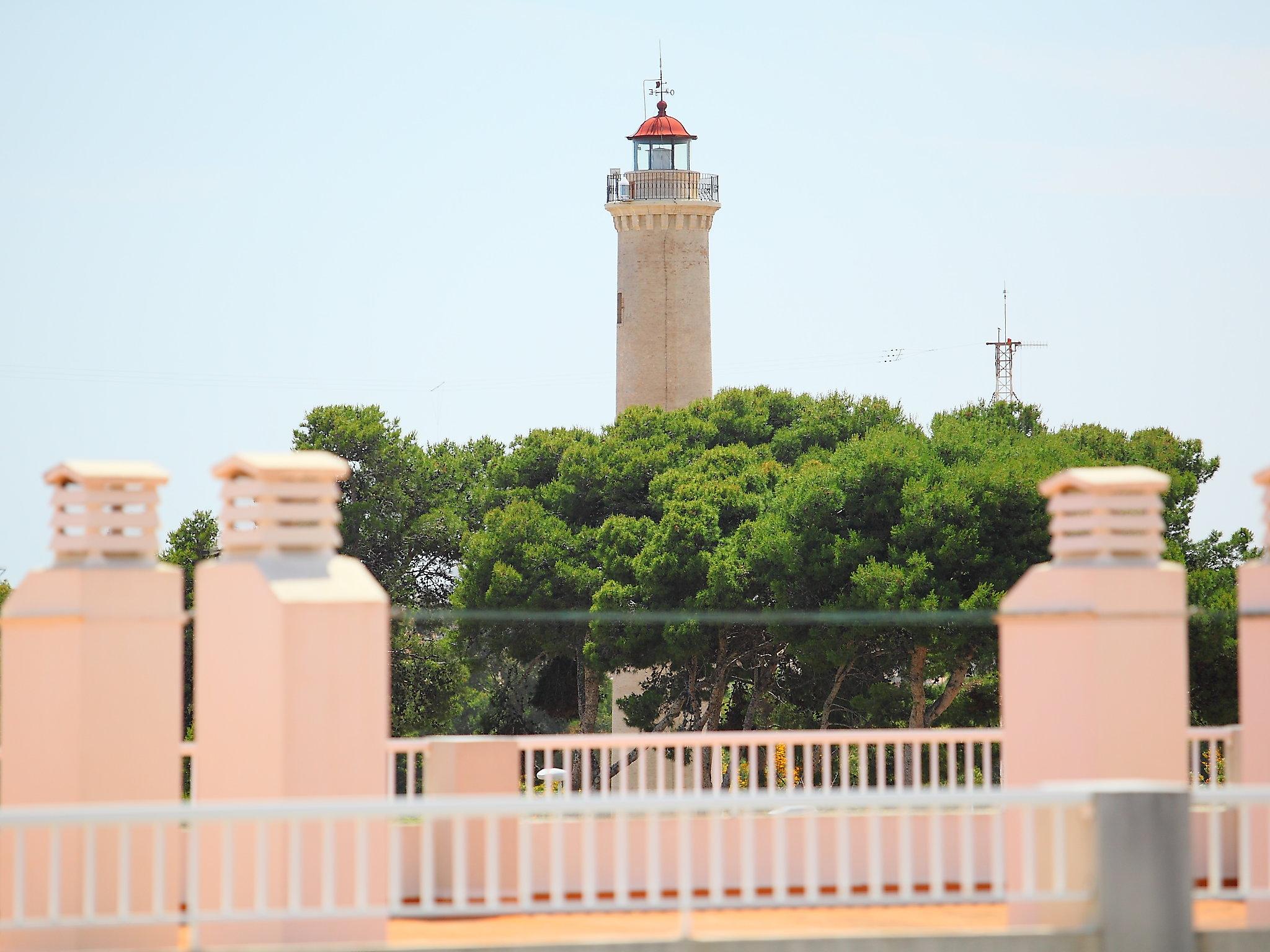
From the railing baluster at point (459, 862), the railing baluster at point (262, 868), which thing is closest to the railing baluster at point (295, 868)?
the railing baluster at point (262, 868)

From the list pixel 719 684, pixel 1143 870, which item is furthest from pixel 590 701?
pixel 1143 870

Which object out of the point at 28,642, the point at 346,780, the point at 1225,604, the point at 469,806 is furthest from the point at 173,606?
the point at 1225,604

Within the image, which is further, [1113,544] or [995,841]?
[1113,544]

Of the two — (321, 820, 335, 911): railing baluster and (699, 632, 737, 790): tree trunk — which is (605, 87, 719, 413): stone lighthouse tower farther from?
(321, 820, 335, 911): railing baluster

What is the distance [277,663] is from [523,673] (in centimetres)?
3992

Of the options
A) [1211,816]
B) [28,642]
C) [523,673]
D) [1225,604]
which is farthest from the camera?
[523,673]

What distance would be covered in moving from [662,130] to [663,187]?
2.62 metres

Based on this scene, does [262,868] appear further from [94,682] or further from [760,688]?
[760,688]

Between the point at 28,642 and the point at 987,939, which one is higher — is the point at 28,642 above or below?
above

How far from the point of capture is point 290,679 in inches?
357

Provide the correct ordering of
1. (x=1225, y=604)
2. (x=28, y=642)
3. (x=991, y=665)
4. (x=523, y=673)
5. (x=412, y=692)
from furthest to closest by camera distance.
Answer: (x=523, y=673) < (x=412, y=692) < (x=991, y=665) < (x=1225, y=604) < (x=28, y=642)

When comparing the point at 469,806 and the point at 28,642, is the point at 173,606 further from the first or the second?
the point at 469,806

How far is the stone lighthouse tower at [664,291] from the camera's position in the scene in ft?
186

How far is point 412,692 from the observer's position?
45.5 m
